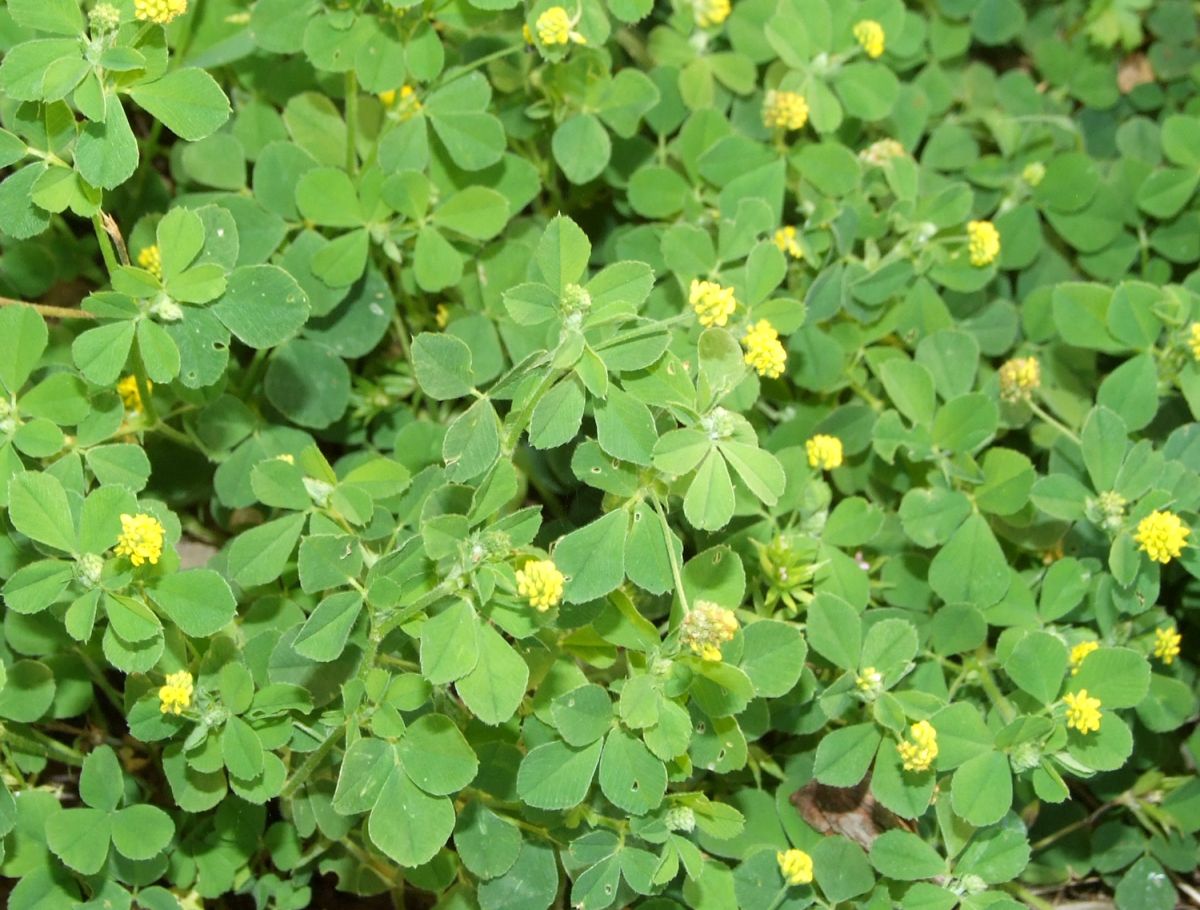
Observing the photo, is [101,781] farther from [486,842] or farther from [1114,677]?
[1114,677]

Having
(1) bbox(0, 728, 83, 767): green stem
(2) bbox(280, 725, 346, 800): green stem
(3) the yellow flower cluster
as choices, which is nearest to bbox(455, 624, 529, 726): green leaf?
(2) bbox(280, 725, 346, 800): green stem

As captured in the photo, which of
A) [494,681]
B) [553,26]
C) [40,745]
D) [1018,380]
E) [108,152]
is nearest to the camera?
[494,681]

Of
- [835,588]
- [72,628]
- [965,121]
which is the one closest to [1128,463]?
[835,588]

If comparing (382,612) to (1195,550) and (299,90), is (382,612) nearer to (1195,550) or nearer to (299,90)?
(299,90)

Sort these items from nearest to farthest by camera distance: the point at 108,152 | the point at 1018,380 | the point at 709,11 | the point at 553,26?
1. the point at 108,152
2. the point at 553,26
3. the point at 1018,380
4. the point at 709,11

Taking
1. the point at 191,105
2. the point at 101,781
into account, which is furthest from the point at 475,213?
the point at 101,781

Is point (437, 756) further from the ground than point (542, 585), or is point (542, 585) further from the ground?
point (542, 585)
